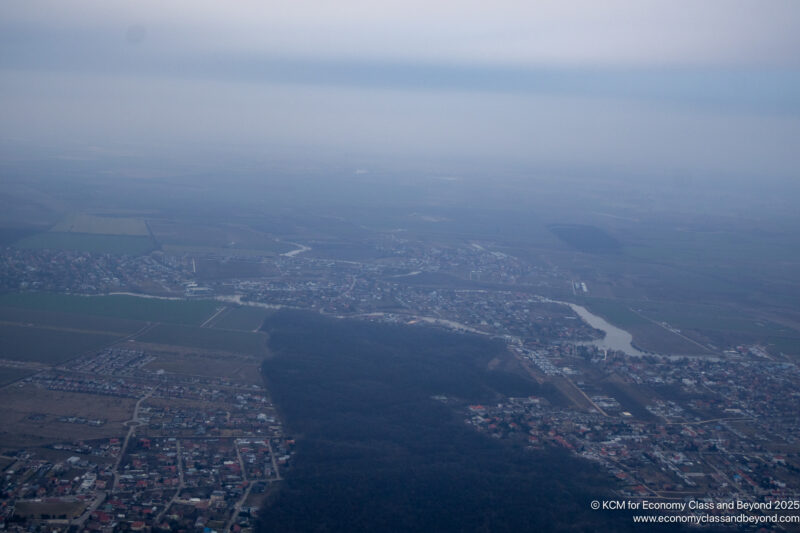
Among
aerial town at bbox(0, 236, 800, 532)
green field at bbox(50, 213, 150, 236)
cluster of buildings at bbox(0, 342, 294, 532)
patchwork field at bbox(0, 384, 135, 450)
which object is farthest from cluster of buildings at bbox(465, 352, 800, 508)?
green field at bbox(50, 213, 150, 236)

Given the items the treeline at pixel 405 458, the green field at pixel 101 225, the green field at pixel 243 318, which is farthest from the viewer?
the green field at pixel 101 225

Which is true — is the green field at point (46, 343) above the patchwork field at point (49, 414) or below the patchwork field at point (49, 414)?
below

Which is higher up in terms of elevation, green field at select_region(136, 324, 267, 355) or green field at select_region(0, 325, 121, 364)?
green field at select_region(0, 325, 121, 364)

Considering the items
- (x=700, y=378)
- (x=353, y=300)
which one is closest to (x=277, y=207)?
(x=353, y=300)

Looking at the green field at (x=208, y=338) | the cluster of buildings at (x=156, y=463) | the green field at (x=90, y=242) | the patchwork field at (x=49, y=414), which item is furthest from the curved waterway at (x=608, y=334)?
the green field at (x=90, y=242)

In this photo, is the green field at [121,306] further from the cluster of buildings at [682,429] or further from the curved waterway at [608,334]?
the curved waterway at [608,334]

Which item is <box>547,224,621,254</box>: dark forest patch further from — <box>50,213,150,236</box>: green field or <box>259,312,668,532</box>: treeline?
<box>50,213,150,236</box>: green field
